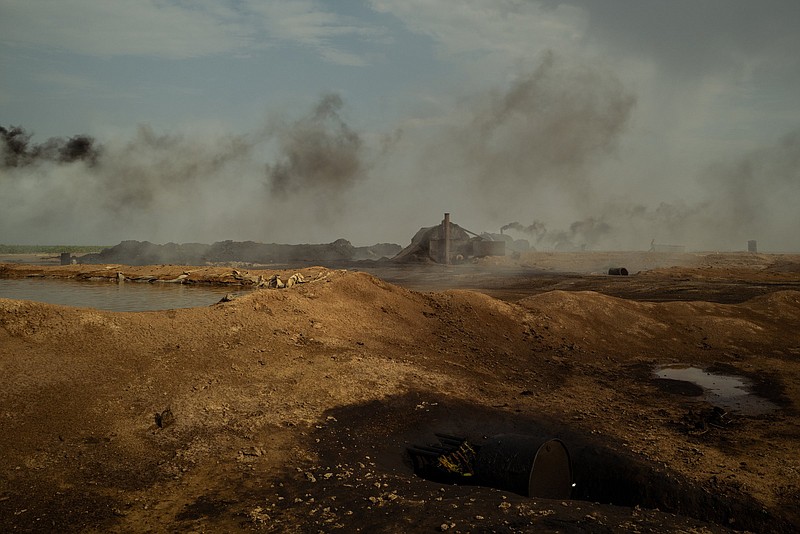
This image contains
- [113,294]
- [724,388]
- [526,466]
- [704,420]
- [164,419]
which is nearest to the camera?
[526,466]

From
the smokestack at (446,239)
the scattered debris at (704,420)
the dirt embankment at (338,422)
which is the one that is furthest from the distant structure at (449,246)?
the scattered debris at (704,420)

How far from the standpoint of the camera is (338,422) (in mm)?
9461

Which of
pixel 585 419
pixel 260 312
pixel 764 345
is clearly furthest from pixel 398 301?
pixel 764 345

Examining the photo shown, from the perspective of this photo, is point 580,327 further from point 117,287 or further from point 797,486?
point 117,287

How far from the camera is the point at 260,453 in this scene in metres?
7.96

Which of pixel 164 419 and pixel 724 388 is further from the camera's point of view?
pixel 724 388

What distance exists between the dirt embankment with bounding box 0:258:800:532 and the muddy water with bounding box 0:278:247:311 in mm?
6851

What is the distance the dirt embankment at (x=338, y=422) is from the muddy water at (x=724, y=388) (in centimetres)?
43

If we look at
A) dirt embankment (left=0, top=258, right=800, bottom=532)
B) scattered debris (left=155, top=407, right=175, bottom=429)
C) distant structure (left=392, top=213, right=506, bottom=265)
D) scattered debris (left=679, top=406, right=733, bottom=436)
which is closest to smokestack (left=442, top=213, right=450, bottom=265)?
distant structure (left=392, top=213, right=506, bottom=265)

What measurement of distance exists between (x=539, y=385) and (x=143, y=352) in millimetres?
8390

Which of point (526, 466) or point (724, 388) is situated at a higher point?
point (526, 466)

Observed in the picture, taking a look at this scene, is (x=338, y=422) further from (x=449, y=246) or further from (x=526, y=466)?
(x=449, y=246)

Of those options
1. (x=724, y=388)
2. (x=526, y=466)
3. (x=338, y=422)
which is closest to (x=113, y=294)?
(x=338, y=422)

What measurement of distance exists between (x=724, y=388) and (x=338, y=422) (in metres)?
9.94
